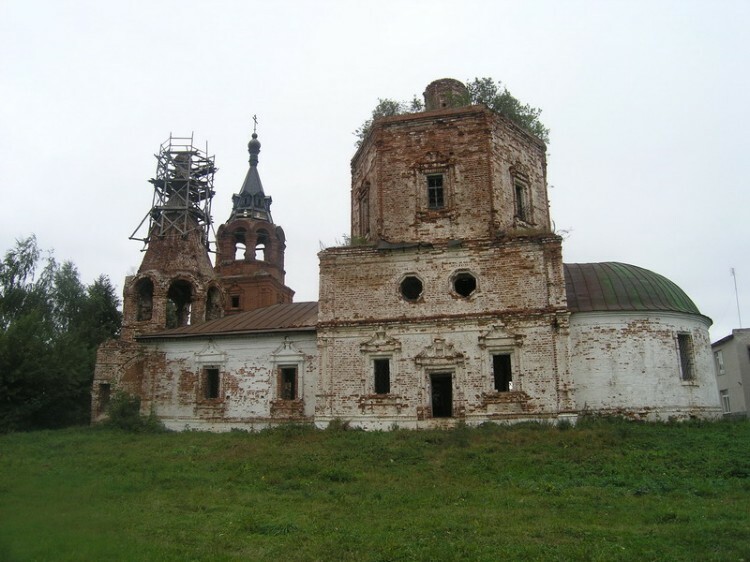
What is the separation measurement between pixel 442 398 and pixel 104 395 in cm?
1144

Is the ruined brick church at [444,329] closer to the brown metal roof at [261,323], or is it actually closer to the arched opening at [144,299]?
the brown metal roof at [261,323]

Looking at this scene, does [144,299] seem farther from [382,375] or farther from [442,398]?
[442,398]

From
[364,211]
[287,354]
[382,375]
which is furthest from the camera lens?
[364,211]

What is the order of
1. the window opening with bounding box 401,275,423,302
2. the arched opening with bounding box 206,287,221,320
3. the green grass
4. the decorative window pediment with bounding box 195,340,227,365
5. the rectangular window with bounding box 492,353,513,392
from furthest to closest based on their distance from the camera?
the arched opening with bounding box 206,287,221,320 < the decorative window pediment with bounding box 195,340,227,365 < the window opening with bounding box 401,275,423,302 < the rectangular window with bounding box 492,353,513,392 < the green grass

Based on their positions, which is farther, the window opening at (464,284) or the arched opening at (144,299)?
the arched opening at (144,299)

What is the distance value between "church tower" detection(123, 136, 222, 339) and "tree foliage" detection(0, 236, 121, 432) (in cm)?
302

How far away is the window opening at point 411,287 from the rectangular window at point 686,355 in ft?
24.2

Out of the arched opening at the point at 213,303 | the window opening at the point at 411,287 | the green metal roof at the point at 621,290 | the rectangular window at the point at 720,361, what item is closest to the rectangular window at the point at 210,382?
the arched opening at the point at 213,303

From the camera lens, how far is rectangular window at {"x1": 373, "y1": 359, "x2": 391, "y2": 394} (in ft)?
60.4

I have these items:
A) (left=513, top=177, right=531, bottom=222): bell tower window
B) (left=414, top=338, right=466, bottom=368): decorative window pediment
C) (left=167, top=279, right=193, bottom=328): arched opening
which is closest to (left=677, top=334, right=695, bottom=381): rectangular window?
(left=513, top=177, right=531, bottom=222): bell tower window

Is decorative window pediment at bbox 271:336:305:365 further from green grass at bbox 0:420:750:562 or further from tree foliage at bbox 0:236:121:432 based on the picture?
tree foliage at bbox 0:236:121:432

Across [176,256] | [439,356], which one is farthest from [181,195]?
[439,356]

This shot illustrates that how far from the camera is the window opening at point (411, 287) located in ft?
61.6

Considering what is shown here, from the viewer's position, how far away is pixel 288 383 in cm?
2077
